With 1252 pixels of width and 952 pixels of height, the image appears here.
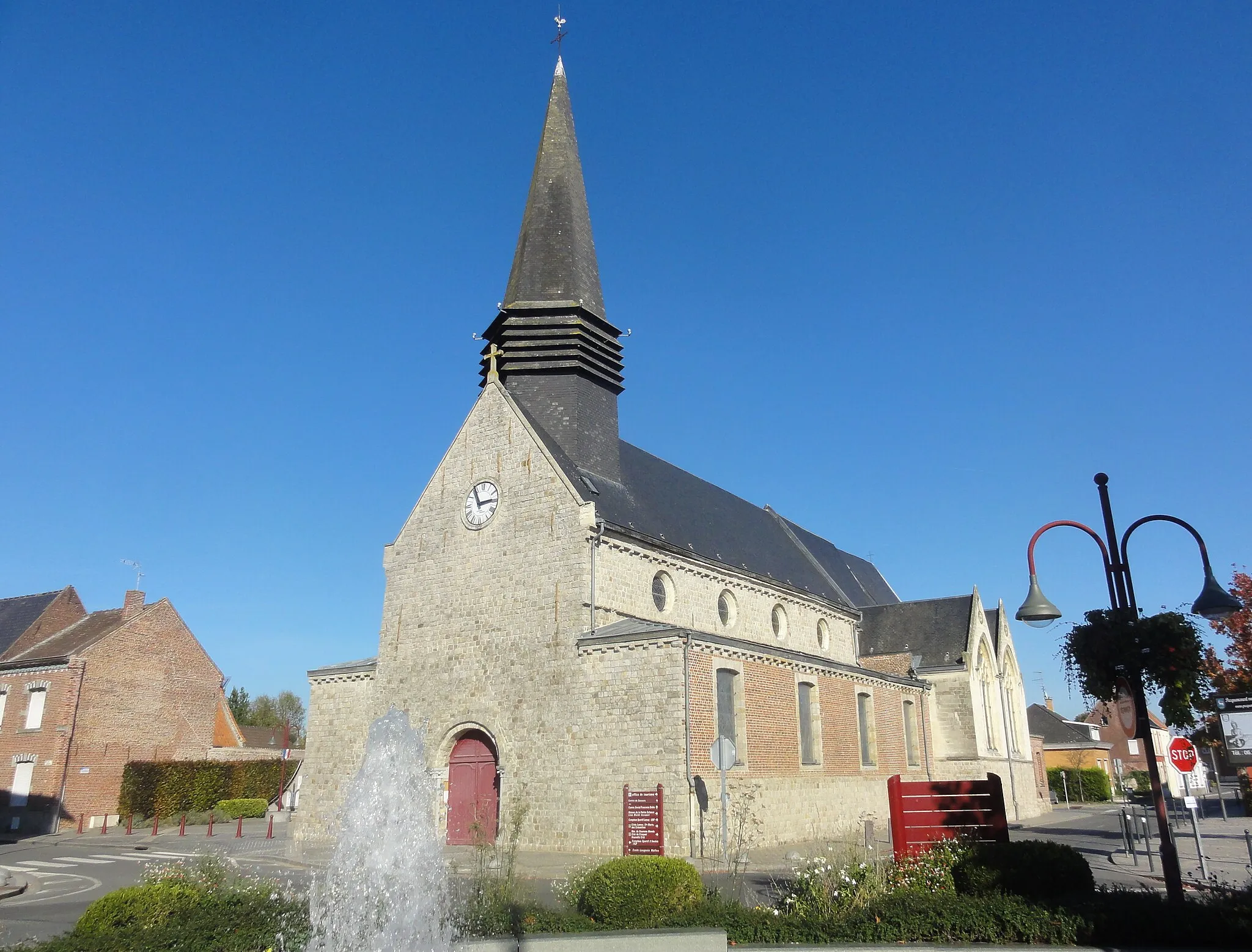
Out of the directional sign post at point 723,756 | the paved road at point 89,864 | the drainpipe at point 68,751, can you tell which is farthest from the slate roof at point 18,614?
the directional sign post at point 723,756

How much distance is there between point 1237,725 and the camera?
21.3m

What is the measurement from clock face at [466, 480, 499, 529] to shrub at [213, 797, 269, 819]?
18632 mm

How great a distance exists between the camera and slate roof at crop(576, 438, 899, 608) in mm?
23969

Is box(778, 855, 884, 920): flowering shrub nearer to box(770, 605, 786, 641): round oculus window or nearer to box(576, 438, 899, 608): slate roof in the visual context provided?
box(576, 438, 899, 608): slate roof

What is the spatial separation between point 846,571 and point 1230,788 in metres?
43.1

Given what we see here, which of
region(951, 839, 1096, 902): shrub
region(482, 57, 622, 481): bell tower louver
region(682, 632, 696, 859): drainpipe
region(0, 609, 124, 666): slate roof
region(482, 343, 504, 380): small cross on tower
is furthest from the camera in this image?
region(0, 609, 124, 666): slate roof

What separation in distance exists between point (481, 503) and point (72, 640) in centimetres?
2177

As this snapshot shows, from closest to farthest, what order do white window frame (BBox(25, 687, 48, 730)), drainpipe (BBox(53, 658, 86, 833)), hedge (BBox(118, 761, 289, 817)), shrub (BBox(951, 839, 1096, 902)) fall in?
shrub (BBox(951, 839, 1096, 902)), drainpipe (BBox(53, 658, 86, 833)), white window frame (BBox(25, 687, 48, 730)), hedge (BBox(118, 761, 289, 817))

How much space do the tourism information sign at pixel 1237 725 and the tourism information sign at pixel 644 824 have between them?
1239 centimetres

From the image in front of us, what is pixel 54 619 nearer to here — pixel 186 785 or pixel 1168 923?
pixel 186 785

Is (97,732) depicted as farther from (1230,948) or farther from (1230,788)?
(1230,788)

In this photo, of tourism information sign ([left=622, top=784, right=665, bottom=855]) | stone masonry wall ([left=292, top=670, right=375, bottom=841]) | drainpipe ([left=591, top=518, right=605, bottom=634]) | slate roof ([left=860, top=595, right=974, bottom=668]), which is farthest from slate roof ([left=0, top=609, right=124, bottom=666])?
slate roof ([left=860, top=595, right=974, bottom=668])

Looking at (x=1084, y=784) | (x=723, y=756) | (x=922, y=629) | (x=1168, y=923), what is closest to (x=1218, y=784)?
(x=922, y=629)

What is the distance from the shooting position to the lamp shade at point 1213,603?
10.1 meters
